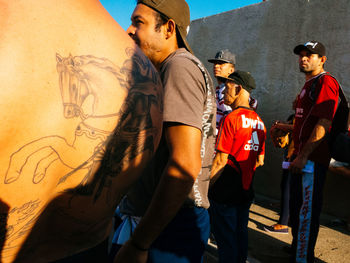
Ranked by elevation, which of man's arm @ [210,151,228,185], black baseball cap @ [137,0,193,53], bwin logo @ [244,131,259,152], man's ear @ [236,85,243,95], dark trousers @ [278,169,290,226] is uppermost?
black baseball cap @ [137,0,193,53]

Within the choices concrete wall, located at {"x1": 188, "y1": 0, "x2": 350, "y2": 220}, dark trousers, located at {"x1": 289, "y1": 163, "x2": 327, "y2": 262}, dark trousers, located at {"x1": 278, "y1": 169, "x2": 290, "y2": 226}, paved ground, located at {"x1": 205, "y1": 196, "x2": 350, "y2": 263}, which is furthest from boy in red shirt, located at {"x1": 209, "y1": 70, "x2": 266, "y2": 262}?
concrete wall, located at {"x1": 188, "y1": 0, "x2": 350, "y2": 220}

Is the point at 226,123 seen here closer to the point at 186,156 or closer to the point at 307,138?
the point at 307,138

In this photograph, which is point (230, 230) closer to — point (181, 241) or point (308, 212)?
point (308, 212)

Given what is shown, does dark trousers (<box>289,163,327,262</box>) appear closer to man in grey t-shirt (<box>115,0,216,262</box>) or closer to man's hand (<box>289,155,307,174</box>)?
man's hand (<box>289,155,307,174</box>)

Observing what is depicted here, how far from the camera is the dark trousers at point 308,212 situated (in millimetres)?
2641

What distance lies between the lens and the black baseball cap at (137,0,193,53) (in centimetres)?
139

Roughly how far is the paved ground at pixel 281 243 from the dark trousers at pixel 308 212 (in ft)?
1.88

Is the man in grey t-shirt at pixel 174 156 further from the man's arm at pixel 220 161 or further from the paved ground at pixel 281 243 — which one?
the paved ground at pixel 281 243

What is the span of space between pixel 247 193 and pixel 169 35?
174cm

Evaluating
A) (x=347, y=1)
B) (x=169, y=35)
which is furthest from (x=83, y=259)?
(x=347, y=1)

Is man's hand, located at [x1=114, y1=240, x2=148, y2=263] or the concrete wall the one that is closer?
man's hand, located at [x1=114, y1=240, x2=148, y2=263]

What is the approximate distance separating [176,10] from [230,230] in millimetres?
1889

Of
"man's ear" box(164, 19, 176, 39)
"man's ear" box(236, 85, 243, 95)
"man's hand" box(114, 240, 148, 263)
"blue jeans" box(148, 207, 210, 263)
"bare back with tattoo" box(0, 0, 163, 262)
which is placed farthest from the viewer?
"man's ear" box(236, 85, 243, 95)

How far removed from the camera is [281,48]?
5777mm
